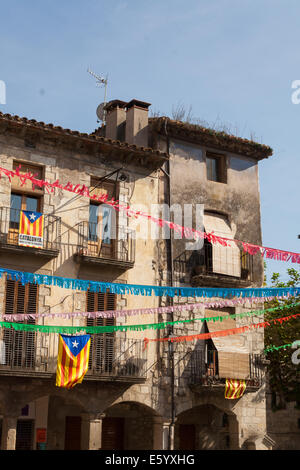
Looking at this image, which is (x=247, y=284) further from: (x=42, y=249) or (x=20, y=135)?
(x=20, y=135)

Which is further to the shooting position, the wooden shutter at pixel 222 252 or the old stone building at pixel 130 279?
the wooden shutter at pixel 222 252

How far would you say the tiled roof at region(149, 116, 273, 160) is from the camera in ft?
85.5

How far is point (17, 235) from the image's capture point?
22.3 m

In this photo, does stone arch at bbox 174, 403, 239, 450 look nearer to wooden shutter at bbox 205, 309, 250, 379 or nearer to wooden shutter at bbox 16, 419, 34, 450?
wooden shutter at bbox 205, 309, 250, 379

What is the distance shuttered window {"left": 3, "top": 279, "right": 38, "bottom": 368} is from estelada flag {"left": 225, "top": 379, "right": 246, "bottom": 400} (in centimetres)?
710

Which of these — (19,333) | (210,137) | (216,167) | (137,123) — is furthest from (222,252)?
(19,333)

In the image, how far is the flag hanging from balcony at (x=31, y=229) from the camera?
2177 centimetres

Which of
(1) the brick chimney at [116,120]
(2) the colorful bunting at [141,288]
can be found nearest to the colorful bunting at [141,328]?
(2) the colorful bunting at [141,288]

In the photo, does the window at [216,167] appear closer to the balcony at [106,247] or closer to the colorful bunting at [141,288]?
the balcony at [106,247]

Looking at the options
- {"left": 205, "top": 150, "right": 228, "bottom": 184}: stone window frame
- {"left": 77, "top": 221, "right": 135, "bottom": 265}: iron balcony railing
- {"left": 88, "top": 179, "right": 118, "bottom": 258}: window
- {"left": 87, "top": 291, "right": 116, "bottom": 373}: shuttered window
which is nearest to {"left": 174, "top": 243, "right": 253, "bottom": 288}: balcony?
{"left": 77, "top": 221, "right": 135, "bottom": 265}: iron balcony railing

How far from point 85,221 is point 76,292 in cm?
240

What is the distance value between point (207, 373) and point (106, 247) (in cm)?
559

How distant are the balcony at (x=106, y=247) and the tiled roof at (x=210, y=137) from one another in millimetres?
4417

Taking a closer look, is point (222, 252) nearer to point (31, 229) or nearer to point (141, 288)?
point (141, 288)
